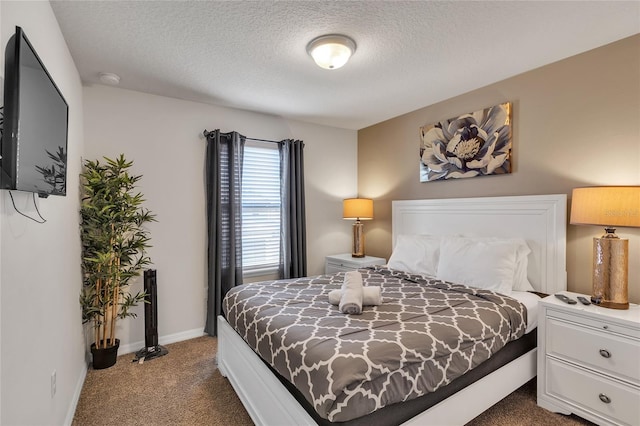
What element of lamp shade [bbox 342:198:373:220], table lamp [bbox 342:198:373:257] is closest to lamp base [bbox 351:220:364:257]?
table lamp [bbox 342:198:373:257]

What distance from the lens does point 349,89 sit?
9.75 feet

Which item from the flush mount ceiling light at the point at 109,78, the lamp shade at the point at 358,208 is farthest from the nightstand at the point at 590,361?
the flush mount ceiling light at the point at 109,78

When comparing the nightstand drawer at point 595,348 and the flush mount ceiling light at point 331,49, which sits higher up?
the flush mount ceiling light at point 331,49

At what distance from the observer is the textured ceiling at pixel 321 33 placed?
1.81 meters

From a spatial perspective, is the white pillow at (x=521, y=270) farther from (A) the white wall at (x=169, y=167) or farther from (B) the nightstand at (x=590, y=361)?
(A) the white wall at (x=169, y=167)

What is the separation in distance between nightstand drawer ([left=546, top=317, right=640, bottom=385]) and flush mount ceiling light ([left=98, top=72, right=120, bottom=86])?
3.78 m

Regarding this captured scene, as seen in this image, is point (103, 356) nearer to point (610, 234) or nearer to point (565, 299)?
point (565, 299)

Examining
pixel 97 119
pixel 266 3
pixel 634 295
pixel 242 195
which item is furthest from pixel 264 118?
pixel 634 295

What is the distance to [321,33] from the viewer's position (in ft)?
6.68

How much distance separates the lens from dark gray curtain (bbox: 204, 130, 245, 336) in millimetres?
3217

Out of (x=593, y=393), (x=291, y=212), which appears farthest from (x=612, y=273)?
(x=291, y=212)

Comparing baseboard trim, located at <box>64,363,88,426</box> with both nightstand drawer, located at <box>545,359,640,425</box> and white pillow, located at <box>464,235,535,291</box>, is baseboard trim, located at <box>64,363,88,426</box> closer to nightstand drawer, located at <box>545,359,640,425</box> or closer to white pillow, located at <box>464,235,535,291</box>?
nightstand drawer, located at <box>545,359,640,425</box>

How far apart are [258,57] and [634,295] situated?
10.3ft

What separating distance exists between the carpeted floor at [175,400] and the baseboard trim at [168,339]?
19cm
